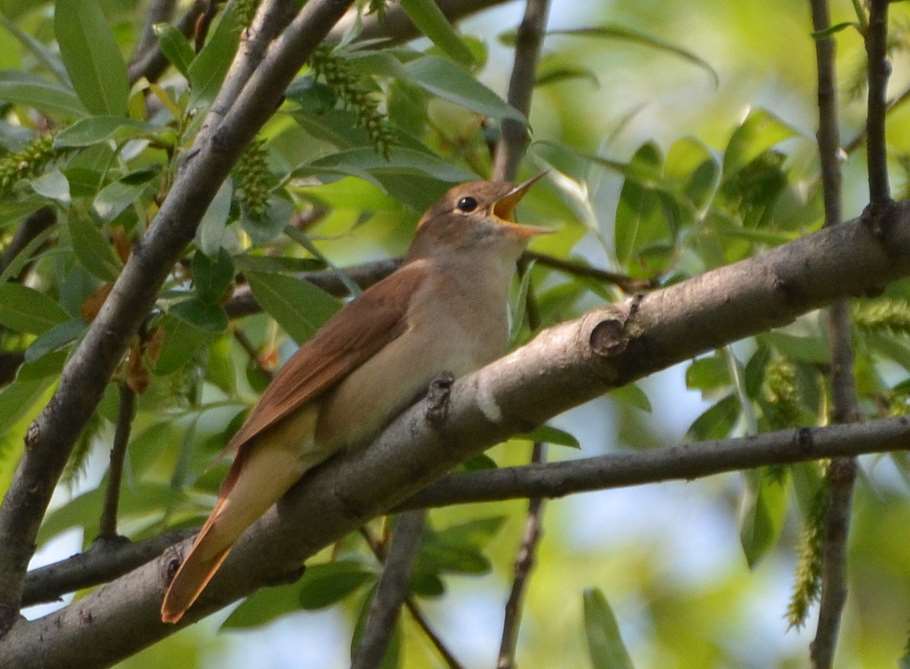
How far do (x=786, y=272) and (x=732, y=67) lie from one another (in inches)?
211

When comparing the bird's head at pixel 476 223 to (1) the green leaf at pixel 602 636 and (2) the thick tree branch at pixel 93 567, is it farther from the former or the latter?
(2) the thick tree branch at pixel 93 567

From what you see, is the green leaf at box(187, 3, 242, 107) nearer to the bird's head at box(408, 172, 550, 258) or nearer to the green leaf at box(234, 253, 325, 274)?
the green leaf at box(234, 253, 325, 274)

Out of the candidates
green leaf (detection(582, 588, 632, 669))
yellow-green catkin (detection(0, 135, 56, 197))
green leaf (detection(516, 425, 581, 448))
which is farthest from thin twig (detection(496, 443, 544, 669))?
yellow-green catkin (detection(0, 135, 56, 197))

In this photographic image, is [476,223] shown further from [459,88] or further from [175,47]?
[175,47]

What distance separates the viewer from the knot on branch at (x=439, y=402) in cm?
316

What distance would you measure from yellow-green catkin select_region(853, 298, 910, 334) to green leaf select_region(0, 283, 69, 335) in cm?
225

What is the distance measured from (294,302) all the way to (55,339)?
71 centimetres

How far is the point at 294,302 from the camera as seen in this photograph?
4.30m

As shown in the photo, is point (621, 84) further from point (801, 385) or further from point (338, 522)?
point (338, 522)

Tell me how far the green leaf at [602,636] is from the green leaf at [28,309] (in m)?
1.70

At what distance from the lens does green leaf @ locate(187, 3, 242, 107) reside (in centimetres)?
379

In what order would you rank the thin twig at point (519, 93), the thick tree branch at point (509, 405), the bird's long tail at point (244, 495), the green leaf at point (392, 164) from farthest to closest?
the thin twig at point (519, 93), the green leaf at point (392, 164), the bird's long tail at point (244, 495), the thick tree branch at point (509, 405)

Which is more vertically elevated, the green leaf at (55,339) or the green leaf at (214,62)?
the green leaf at (214,62)

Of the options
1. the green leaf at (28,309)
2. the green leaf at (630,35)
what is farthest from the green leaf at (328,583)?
the green leaf at (630,35)
